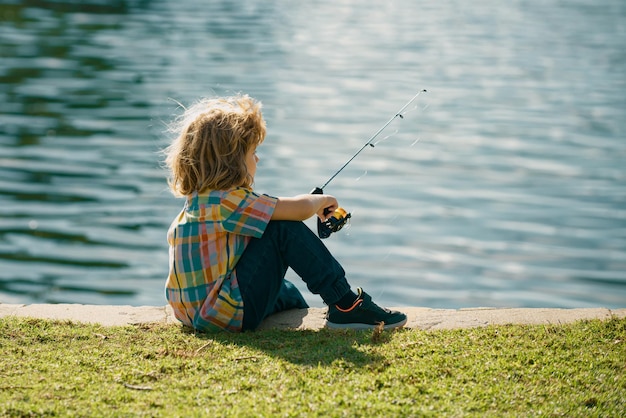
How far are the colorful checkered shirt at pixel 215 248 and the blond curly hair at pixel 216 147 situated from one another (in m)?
0.06

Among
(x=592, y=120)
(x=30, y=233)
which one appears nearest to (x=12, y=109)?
(x=30, y=233)

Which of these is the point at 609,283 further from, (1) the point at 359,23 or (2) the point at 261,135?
(1) the point at 359,23

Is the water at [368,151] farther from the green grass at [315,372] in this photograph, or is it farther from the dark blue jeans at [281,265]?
the green grass at [315,372]

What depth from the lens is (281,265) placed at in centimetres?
406

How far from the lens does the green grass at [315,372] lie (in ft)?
10.5

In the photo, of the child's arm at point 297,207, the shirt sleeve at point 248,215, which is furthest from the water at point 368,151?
the shirt sleeve at point 248,215

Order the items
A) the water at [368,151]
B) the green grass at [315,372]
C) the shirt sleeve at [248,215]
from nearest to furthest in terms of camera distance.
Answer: the green grass at [315,372] < the shirt sleeve at [248,215] < the water at [368,151]

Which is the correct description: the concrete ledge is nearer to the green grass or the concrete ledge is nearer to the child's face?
the green grass

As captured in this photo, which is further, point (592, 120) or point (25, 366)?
point (592, 120)

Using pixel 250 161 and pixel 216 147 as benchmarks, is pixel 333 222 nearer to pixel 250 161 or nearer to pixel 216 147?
pixel 250 161

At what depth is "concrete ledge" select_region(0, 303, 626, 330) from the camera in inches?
166

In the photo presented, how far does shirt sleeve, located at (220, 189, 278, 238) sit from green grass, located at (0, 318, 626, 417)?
433 mm

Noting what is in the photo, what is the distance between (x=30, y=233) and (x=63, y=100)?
476 centimetres

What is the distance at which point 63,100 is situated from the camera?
12.3m
